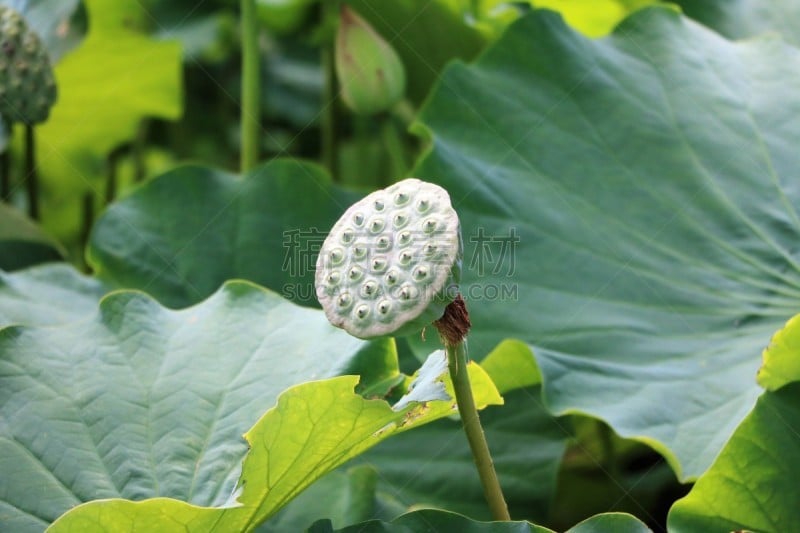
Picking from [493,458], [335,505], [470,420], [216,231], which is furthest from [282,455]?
[216,231]

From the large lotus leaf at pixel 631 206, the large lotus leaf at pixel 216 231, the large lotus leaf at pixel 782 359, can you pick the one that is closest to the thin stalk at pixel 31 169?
the large lotus leaf at pixel 216 231

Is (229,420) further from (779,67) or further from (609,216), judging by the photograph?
(779,67)

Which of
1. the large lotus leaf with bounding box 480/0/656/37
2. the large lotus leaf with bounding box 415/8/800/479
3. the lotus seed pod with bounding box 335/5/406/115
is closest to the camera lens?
the large lotus leaf with bounding box 415/8/800/479

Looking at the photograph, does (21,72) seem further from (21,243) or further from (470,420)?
(470,420)

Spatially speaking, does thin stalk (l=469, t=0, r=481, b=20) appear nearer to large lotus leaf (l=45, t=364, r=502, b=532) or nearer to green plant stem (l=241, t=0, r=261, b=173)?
green plant stem (l=241, t=0, r=261, b=173)

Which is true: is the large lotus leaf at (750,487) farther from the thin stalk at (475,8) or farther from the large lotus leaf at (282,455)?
the thin stalk at (475,8)

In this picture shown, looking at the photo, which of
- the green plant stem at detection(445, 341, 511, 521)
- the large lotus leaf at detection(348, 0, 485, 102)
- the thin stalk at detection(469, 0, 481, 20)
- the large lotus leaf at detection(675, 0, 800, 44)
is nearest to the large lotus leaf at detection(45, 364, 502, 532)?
the green plant stem at detection(445, 341, 511, 521)
